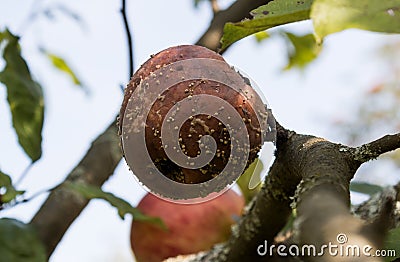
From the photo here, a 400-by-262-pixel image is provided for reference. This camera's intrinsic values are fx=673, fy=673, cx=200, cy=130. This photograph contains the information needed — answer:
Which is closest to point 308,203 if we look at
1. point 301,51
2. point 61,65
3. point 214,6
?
point 214,6

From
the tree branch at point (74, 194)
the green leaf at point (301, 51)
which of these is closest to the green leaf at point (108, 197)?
the tree branch at point (74, 194)

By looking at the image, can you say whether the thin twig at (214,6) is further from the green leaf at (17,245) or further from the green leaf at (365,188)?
the green leaf at (17,245)

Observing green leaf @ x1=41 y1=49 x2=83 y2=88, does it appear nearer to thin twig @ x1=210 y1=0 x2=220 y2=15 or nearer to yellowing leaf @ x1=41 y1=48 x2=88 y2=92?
yellowing leaf @ x1=41 y1=48 x2=88 y2=92

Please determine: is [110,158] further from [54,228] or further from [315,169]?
[315,169]

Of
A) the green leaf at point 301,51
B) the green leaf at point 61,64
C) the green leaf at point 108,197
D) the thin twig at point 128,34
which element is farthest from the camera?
the green leaf at point 61,64

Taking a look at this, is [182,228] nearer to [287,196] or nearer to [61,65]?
[287,196]

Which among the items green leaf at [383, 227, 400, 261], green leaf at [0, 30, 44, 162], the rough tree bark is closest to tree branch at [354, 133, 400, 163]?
the rough tree bark
